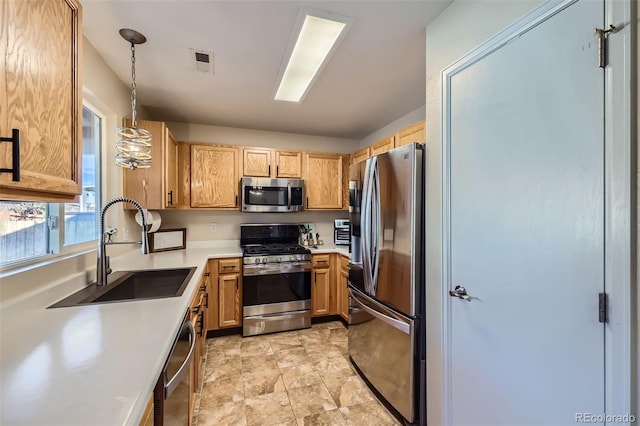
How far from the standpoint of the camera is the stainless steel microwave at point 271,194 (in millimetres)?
3154

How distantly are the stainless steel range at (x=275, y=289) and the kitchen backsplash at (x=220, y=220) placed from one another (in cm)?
45

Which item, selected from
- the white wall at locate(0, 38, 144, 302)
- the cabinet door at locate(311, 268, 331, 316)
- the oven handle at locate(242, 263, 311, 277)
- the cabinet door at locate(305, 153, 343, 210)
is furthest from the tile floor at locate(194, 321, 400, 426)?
the cabinet door at locate(305, 153, 343, 210)

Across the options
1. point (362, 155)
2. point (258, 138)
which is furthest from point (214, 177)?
point (362, 155)

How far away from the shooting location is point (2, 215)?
1197mm

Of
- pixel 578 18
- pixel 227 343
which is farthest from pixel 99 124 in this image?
pixel 578 18

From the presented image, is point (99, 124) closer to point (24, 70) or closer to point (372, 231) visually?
point (24, 70)

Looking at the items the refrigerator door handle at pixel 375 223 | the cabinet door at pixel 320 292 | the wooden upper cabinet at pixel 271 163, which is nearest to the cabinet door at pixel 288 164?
the wooden upper cabinet at pixel 271 163

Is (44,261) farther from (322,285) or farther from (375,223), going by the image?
(322,285)

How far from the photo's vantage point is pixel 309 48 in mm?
1824

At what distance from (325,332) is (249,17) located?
9.55ft

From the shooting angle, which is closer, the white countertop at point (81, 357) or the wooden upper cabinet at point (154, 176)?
the white countertop at point (81, 357)

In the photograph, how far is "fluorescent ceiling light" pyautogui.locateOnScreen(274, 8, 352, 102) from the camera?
1498 mm

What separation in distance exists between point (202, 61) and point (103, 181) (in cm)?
123

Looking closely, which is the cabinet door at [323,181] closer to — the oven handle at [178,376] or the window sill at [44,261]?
the window sill at [44,261]
